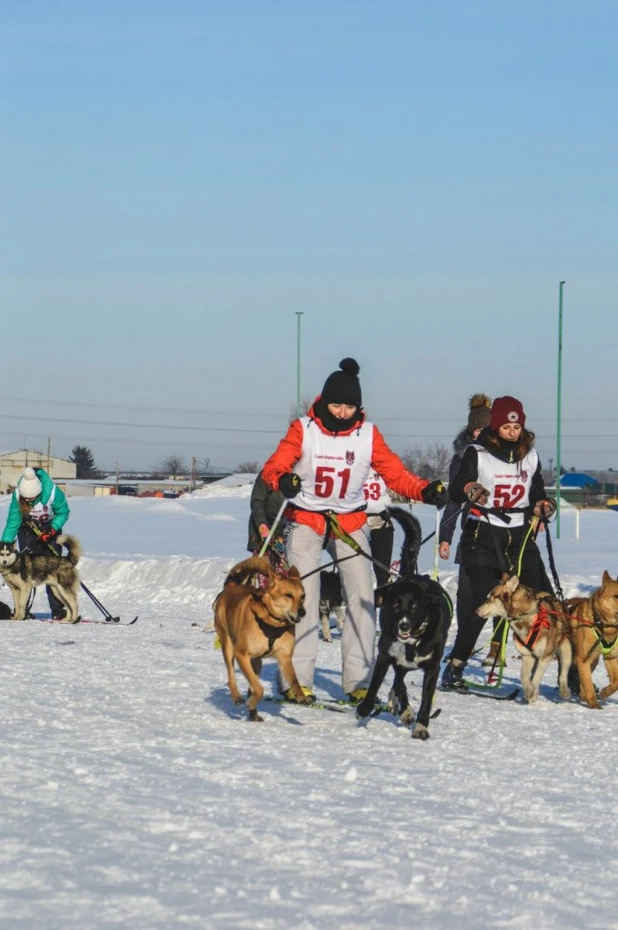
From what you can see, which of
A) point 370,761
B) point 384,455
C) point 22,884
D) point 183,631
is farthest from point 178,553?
point 22,884

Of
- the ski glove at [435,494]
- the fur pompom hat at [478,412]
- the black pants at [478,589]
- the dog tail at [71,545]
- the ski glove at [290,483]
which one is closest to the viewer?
the ski glove at [290,483]

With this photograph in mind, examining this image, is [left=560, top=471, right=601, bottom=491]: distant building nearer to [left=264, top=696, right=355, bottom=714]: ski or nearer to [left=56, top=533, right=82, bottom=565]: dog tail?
[left=56, top=533, right=82, bottom=565]: dog tail

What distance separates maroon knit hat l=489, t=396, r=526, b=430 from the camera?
870cm

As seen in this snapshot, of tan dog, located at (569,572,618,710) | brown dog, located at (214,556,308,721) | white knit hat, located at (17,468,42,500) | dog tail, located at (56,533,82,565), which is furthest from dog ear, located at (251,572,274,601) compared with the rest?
white knit hat, located at (17,468,42,500)

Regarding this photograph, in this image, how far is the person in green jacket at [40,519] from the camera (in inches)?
577

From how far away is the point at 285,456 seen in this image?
773cm

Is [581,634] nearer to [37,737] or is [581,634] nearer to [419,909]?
[37,737]

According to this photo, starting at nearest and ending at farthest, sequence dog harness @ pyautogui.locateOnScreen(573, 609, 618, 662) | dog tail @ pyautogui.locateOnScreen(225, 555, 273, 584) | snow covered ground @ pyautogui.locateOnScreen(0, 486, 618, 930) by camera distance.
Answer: snow covered ground @ pyautogui.locateOnScreen(0, 486, 618, 930) < dog tail @ pyautogui.locateOnScreen(225, 555, 273, 584) < dog harness @ pyautogui.locateOnScreen(573, 609, 618, 662)

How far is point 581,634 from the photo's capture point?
8438mm

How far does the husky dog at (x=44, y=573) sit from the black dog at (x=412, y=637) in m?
7.69

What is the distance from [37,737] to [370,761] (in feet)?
5.24

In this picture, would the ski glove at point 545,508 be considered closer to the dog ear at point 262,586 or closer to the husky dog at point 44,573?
the dog ear at point 262,586

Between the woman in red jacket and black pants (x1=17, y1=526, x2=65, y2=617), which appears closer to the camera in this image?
the woman in red jacket

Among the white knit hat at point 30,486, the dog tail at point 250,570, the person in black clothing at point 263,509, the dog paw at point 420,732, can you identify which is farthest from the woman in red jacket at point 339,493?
the white knit hat at point 30,486
